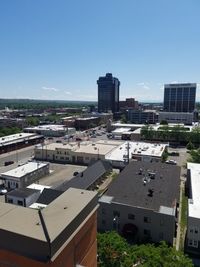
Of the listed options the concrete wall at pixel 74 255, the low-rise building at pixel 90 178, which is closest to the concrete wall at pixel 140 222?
the low-rise building at pixel 90 178

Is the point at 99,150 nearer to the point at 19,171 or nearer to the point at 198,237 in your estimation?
the point at 19,171

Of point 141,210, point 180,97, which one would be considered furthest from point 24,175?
point 180,97

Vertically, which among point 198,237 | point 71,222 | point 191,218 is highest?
point 71,222

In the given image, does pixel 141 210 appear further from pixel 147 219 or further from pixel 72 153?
pixel 72 153

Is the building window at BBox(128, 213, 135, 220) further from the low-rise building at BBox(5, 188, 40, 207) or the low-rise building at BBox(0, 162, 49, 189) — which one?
the low-rise building at BBox(0, 162, 49, 189)

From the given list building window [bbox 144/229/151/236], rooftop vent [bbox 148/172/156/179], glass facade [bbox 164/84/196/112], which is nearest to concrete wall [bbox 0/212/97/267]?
building window [bbox 144/229/151/236]

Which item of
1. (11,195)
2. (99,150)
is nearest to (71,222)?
(11,195)
